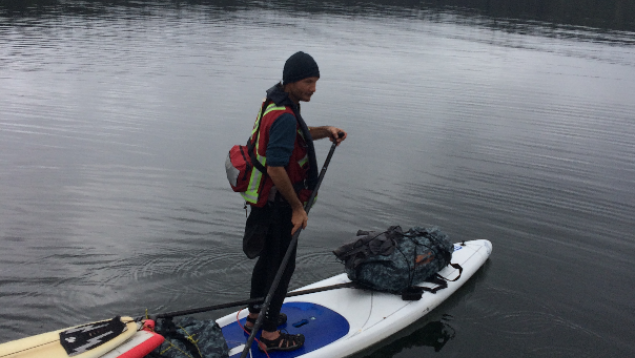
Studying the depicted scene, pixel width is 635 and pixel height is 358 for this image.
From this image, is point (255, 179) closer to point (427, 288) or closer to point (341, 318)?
point (341, 318)

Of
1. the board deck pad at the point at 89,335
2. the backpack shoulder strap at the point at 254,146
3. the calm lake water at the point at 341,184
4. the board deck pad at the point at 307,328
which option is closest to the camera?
the board deck pad at the point at 89,335

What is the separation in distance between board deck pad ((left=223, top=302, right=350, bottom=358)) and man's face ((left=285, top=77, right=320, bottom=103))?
208 cm

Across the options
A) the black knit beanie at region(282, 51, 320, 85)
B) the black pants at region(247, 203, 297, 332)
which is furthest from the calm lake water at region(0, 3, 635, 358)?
the black knit beanie at region(282, 51, 320, 85)

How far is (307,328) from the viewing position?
5.03 meters

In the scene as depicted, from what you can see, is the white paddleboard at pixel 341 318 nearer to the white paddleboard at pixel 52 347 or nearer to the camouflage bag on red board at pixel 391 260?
the camouflage bag on red board at pixel 391 260

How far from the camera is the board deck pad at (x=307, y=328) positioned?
4680mm

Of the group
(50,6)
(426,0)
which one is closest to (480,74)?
(50,6)

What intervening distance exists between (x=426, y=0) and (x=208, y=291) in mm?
53033

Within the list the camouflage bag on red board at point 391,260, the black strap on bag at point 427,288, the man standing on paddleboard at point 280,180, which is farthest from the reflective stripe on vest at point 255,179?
the black strap on bag at point 427,288

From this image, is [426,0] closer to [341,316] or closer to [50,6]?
[50,6]

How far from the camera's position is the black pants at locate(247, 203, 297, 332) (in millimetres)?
4246

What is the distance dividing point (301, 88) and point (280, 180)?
2.16ft

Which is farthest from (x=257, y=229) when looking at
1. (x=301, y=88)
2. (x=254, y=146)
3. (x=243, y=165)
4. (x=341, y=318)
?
(x=341, y=318)

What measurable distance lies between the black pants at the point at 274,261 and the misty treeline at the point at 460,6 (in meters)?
30.3
